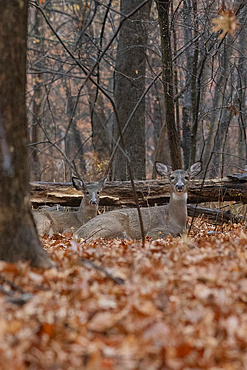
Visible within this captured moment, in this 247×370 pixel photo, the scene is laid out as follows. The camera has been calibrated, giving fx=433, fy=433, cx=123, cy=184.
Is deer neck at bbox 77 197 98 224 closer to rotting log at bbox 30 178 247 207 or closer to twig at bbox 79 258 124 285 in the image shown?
rotting log at bbox 30 178 247 207

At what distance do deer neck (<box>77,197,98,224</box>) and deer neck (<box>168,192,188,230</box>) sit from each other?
169 cm

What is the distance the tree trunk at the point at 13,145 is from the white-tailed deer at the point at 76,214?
531 centimetres

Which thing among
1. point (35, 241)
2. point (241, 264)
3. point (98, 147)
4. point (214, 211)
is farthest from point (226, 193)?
point (98, 147)

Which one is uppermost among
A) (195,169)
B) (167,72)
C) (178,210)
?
(167,72)

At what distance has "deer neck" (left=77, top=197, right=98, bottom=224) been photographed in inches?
Answer: 374

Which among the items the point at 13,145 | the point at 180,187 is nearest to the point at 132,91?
the point at 180,187

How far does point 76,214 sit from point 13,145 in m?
6.21

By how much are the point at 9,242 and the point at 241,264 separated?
1.96 meters

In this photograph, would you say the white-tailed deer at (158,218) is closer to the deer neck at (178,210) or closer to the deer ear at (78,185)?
the deer neck at (178,210)

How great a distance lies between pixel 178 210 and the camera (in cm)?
893

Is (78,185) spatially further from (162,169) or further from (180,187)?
(180,187)

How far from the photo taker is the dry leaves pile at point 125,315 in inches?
92.5

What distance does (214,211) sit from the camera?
894 cm

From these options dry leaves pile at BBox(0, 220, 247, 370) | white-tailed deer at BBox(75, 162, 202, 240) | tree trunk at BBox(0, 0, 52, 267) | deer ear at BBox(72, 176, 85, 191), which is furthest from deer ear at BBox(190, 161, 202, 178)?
tree trunk at BBox(0, 0, 52, 267)
